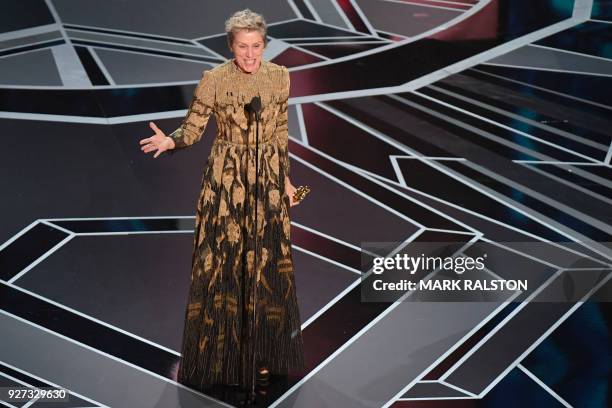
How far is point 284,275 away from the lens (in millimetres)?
3979

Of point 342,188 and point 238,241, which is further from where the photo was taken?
point 342,188

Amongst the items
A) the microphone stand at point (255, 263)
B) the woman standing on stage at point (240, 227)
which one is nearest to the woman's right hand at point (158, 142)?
the woman standing on stage at point (240, 227)

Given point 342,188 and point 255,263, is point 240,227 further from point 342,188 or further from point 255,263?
point 342,188

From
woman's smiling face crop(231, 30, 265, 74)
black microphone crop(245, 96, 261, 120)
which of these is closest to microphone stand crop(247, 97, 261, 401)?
black microphone crop(245, 96, 261, 120)

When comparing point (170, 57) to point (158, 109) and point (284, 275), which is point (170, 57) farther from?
point (284, 275)

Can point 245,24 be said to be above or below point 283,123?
above

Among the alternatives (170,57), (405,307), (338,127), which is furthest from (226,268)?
(170,57)

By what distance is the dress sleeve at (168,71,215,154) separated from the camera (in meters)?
3.65

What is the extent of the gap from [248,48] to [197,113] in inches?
13.7

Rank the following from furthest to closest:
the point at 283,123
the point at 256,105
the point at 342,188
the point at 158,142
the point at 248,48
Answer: the point at 342,188 < the point at 283,123 < the point at 158,142 < the point at 248,48 < the point at 256,105

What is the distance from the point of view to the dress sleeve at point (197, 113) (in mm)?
3654

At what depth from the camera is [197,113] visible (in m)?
3.72

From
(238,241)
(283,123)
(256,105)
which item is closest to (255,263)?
(238,241)

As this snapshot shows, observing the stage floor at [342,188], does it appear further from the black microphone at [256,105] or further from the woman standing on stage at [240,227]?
the black microphone at [256,105]
